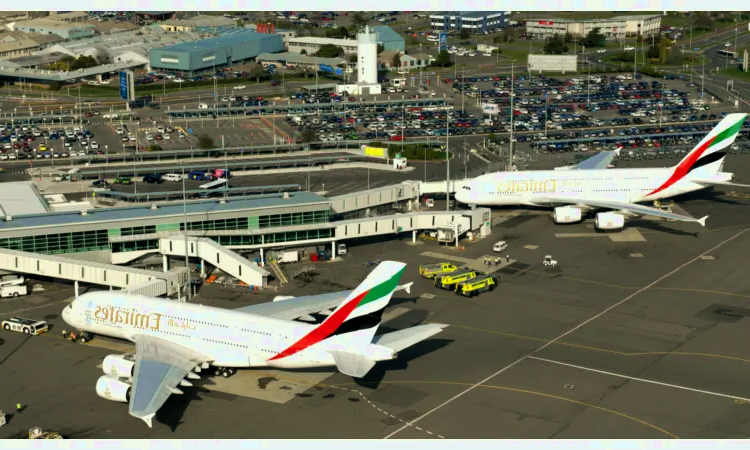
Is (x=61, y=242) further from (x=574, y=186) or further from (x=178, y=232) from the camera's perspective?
(x=574, y=186)

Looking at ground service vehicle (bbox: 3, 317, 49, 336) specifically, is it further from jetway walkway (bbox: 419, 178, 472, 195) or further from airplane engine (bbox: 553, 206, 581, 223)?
airplane engine (bbox: 553, 206, 581, 223)

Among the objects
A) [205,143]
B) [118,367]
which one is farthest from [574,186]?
[205,143]

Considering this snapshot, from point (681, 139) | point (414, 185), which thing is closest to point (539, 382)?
point (414, 185)

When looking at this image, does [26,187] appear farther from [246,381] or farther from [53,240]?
[246,381]

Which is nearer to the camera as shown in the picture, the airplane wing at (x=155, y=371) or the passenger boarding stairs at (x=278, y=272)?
the airplane wing at (x=155, y=371)

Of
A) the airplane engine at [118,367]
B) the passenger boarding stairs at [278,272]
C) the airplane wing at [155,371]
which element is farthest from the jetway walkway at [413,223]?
the airplane engine at [118,367]

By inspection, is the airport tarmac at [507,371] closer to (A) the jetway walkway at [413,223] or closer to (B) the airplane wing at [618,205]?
(A) the jetway walkway at [413,223]
